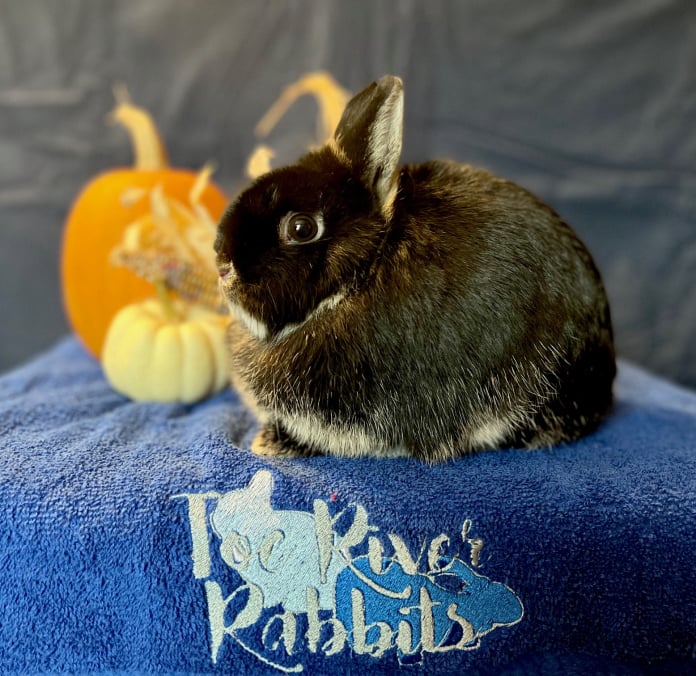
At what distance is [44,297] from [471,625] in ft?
4.51

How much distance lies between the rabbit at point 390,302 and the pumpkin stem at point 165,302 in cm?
36

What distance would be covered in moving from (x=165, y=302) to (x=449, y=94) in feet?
2.74

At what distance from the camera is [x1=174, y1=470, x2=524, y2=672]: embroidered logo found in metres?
0.62

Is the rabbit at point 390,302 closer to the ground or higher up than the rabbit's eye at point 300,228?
closer to the ground

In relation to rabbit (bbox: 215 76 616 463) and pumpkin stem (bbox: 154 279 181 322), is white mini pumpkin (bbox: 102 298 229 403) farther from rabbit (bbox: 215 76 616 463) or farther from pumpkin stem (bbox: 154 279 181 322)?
rabbit (bbox: 215 76 616 463)

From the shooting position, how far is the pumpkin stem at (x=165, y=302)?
1041mm

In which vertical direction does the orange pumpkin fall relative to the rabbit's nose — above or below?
below

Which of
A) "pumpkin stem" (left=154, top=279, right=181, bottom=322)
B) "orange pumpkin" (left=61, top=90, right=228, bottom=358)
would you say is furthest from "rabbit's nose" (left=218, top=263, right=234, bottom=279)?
"orange pumpkin" (left=61, top=90, right=228, bottom=358)

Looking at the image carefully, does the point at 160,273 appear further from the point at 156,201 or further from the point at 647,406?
the point at 647,406

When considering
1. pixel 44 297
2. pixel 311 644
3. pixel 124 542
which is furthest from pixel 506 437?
pixel 44 297

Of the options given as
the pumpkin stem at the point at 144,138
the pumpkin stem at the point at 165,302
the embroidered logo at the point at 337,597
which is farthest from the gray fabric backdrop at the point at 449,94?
the embroidered logo at the point at 337,597

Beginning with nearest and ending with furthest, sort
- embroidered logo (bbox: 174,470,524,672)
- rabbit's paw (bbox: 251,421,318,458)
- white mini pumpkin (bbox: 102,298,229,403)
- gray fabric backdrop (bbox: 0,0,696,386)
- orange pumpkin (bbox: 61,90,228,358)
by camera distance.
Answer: embroidered logo (bbox: 174,470,524,672) → rabbit's paw (bbox: 251,421,318,458) → white mini pumpkin (bbox: 102,298,229,403) → orange pumpkin (bbox: 61,90,228,358) → gray fabric backdrop (bbox: 0,0,696,386)

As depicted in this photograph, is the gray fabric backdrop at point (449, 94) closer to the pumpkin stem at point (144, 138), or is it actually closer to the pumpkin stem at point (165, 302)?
the pumpkin stem at point (144, 138)

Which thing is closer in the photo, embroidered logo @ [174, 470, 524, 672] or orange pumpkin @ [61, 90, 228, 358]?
embroidered logo @ [174, 470, 524, 672]
